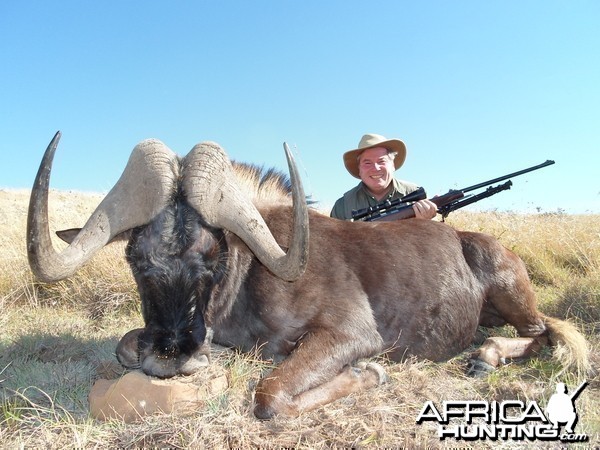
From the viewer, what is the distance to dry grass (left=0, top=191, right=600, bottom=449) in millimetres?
2908

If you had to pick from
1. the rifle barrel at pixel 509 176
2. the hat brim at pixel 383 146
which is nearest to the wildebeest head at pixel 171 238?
the rifle barrel at pixel 509 176

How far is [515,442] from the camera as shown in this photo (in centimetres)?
301

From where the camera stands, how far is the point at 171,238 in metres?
3.40

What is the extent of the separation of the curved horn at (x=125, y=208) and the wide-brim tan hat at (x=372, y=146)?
4100 millimetres

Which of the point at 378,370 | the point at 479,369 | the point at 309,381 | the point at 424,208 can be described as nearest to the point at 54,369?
the point at 309,381

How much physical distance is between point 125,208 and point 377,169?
458 centimetres

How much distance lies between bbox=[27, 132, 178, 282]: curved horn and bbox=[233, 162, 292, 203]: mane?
51.0 inches

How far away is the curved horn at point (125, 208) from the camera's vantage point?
130 inches

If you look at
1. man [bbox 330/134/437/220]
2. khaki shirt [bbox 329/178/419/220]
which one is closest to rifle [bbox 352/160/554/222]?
man [bbox 330/134/437/220]

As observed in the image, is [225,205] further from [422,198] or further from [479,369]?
[422,198]

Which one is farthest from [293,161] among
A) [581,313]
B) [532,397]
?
[581,313]

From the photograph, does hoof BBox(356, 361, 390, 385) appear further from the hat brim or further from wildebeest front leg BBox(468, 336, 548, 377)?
the hat brim

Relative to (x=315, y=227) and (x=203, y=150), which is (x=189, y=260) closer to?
(x=203, y=150)

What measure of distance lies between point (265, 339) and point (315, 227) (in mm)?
1166
